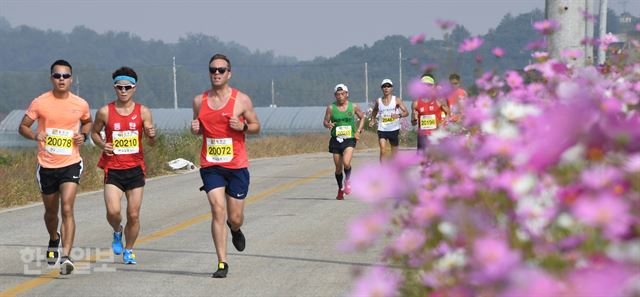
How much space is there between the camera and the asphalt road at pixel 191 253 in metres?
9.71

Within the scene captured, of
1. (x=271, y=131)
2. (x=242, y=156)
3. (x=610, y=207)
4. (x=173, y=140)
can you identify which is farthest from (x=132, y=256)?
(x=271, y=131)

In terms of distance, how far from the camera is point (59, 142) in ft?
36.3

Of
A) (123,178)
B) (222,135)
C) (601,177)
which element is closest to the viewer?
(601,177)

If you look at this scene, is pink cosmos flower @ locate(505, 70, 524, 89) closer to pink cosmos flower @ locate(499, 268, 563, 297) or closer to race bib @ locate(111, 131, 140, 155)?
pink cosmos flower @ locate(499, 268, 563, 297)

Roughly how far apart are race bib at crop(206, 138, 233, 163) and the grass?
30.1 feet

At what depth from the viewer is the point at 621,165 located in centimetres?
322

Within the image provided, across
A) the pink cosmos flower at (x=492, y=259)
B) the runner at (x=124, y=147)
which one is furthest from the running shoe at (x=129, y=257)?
the pink cosmos flower at (x=492, y=259)

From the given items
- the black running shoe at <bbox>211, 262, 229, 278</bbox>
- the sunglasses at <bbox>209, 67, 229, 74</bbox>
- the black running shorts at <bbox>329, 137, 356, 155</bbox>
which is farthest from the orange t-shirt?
the black running shorts at <bbox>329, 137, 356, 155</bbox>

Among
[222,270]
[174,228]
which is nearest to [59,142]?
[222,270]

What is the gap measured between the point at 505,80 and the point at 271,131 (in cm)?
7472

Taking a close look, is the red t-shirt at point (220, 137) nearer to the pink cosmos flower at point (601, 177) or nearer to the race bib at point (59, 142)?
the race bib at point (59, 142)

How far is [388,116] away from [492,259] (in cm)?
1720

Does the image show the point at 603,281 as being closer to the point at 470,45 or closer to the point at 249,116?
the point at 470,45

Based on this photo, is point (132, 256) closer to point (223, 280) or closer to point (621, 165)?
point (223, 280)
